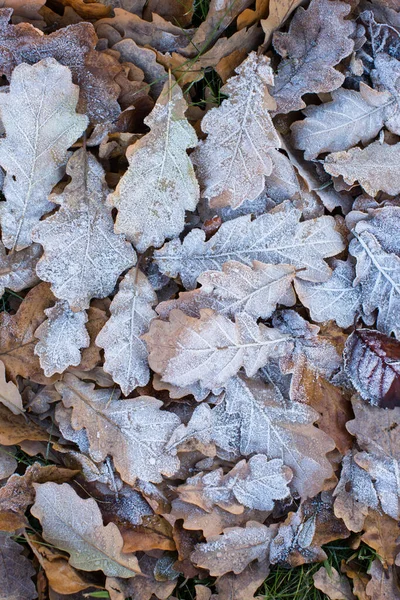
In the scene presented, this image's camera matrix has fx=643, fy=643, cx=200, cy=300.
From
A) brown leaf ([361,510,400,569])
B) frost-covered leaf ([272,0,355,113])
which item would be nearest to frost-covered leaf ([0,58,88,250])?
frost-covered leaf ([272,0,355,113])

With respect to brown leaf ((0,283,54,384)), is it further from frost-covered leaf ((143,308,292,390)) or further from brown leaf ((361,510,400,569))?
brown leaf ((361,510,400,569))

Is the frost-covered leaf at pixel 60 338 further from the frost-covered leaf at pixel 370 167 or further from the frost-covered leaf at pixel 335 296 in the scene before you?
the frost-covered leaf at pixel 370 167

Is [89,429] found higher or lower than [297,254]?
lower

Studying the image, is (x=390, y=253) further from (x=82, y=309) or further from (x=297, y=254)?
(x=82, y=309)

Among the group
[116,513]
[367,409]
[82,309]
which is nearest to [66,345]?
[82,309]

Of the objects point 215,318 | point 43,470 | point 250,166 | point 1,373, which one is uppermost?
point 250,166

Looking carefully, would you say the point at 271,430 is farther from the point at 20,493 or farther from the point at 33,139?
the point at 33,139

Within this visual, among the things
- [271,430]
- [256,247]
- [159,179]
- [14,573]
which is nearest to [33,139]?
[159,179]
